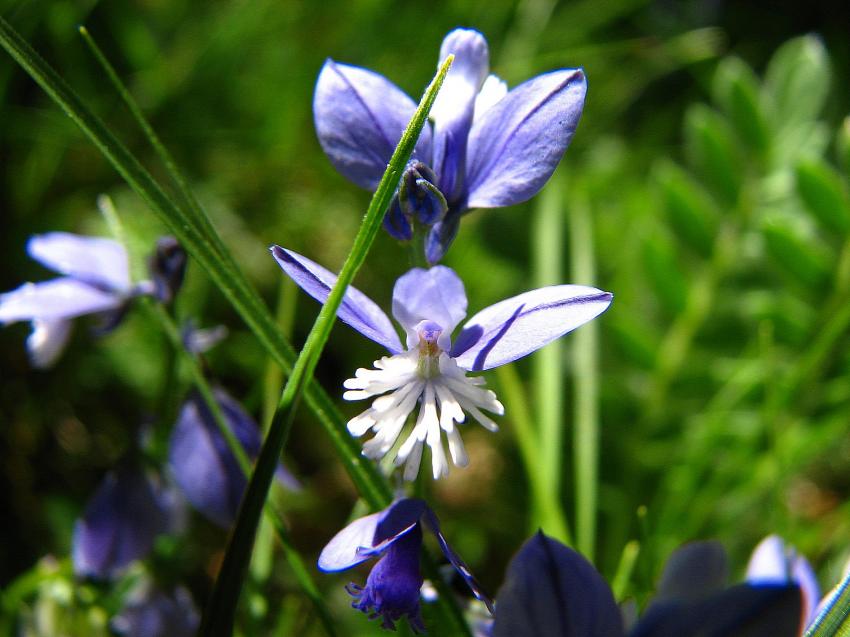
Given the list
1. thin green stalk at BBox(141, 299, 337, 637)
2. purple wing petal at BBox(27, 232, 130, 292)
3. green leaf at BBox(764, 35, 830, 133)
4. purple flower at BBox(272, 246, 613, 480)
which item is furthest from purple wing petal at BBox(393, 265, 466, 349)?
green leaf at BBox(764, 35, 830, 133)

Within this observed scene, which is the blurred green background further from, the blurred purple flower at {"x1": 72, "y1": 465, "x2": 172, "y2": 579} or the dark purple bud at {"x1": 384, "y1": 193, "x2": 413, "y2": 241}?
the dark purple bud at {"x1": 384, "y1": 193, "x2": 413, "y2": 241}

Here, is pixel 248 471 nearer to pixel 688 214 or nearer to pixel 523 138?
pixel 523 138

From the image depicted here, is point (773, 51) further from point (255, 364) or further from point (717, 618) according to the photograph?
point (717, 618)

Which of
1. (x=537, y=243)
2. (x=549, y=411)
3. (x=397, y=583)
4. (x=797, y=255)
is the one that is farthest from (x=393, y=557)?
(x=537, y=243)

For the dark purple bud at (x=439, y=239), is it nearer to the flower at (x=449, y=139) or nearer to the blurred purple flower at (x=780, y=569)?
the flower at (x=449, y=139)

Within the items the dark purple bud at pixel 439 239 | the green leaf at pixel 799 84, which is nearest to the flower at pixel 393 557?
the dark purple bud at pixel 439 239

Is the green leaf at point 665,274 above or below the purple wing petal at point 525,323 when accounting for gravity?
below
